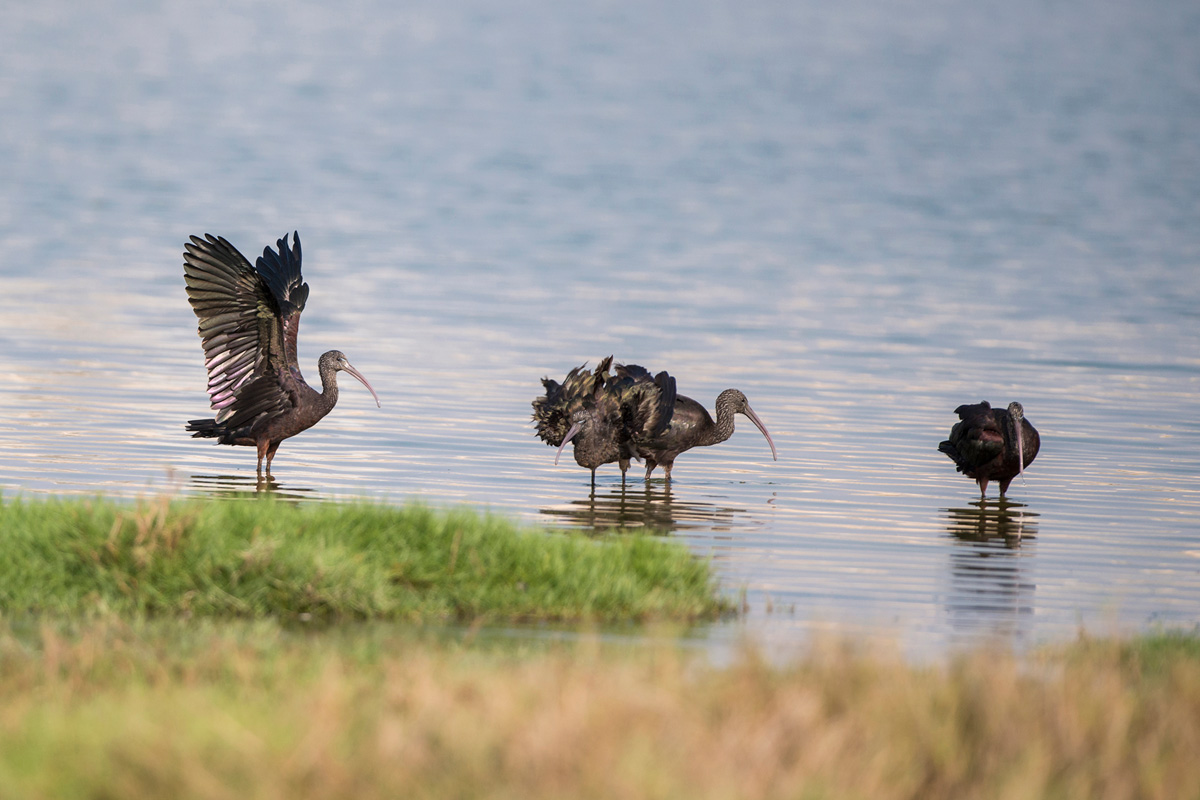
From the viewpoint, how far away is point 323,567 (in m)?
8.39

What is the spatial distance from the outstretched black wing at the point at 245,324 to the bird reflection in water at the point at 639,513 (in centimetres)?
266

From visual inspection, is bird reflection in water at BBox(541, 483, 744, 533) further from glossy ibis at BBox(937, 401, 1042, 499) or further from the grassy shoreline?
the grassy shoreline

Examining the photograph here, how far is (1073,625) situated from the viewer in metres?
9.43

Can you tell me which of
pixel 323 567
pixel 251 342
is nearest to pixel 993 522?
pixel 251 342

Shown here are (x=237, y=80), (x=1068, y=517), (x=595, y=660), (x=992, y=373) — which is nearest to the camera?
(x=595, y=660)

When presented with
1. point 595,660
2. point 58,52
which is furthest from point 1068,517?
point 58,52

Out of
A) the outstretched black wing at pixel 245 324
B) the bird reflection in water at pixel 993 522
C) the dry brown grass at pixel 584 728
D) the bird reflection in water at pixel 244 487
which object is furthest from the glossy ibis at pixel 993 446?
the dry brown grass at pixel 584 728

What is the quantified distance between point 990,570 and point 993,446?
3329mm

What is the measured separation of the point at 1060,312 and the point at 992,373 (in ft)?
26.1

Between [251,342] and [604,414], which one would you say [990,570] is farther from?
[251,342]

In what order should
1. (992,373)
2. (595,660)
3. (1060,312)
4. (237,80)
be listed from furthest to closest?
(237,80) → (1060,312) → (992,373) → (595,660)

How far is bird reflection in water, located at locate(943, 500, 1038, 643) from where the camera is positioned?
9.47 metres

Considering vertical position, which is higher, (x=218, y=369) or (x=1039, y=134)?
(x=1039, y=134)

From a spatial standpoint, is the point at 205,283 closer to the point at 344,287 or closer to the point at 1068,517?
the point at 1068,517
